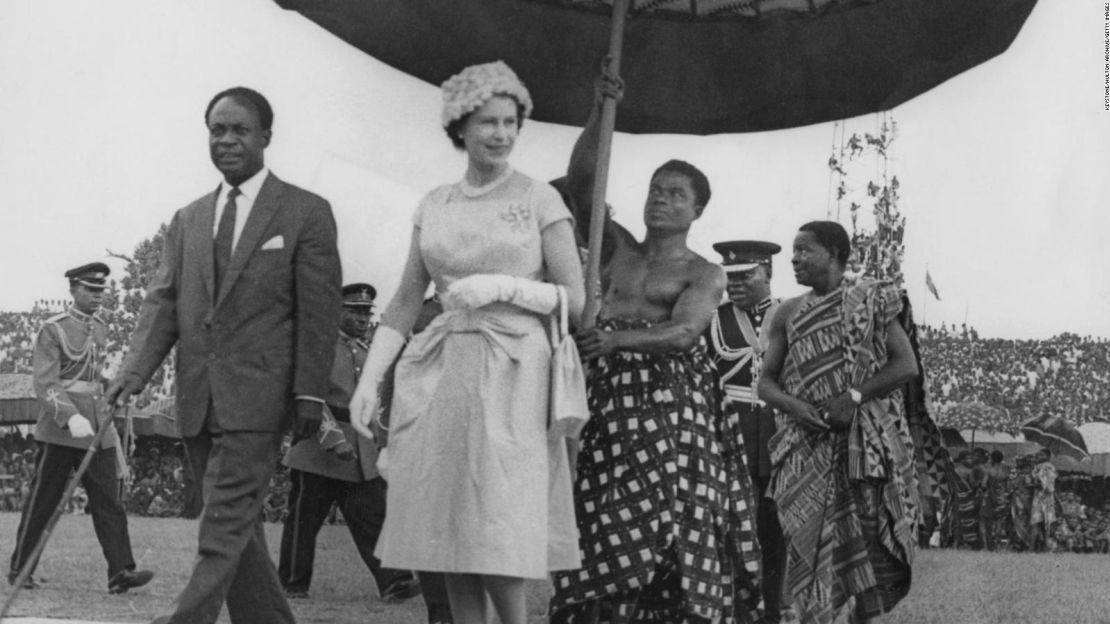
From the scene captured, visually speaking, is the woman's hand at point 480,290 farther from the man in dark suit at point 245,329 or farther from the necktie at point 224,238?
the necktie at point 224,238

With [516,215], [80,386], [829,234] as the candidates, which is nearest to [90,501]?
[80,386]

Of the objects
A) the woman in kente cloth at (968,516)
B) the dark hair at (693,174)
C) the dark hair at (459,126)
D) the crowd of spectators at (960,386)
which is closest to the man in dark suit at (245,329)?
the dark hair at (459,126)

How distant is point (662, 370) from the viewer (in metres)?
6.32

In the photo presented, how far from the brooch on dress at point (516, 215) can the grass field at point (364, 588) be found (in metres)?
4.14

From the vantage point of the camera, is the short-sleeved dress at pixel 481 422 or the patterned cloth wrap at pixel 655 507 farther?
the patterned cloth wrap at pixel 655 507

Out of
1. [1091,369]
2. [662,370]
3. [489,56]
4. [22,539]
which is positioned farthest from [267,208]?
[1091,369]

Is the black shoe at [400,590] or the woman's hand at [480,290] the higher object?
the woman's hand at [480,290]

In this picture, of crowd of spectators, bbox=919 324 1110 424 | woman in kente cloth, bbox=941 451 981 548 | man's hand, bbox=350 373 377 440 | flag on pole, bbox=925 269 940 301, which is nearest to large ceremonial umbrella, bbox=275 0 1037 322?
man's hand, bbox=350 373 377 440

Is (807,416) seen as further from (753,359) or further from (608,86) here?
(608,86)

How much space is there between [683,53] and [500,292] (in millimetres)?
1906

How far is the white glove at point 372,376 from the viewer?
5.21 metres

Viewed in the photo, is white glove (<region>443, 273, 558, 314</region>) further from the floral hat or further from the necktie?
the necktie

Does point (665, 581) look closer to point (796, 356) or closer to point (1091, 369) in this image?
point (796, 356)

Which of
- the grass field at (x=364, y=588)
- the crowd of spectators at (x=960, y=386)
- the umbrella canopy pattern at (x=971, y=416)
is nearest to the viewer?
the grass field at (x=364, y=588)
